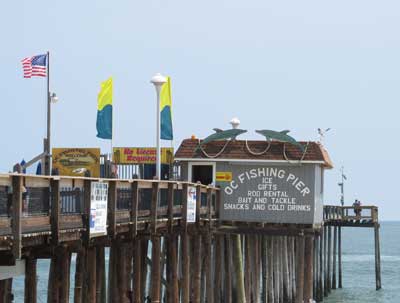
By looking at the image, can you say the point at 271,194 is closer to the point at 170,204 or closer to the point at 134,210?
the point at 170,204

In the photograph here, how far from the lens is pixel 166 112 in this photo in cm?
3400

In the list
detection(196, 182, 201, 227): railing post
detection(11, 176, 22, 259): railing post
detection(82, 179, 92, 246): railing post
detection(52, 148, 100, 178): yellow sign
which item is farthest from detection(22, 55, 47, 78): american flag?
detection(11, 176, 22, 259): railing post

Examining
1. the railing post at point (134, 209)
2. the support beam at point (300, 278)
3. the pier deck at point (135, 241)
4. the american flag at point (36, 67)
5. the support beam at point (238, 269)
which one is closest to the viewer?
the pier deck at point (135, 241)

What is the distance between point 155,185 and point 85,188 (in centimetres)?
530

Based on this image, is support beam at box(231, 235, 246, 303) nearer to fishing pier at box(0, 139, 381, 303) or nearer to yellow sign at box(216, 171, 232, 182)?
fishing pier at box(0, 139, 381, 303)

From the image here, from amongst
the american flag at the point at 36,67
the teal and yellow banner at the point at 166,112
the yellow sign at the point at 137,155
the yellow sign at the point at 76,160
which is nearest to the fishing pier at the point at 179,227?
the yellow sign at the point at 137,155

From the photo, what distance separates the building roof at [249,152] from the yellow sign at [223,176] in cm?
43

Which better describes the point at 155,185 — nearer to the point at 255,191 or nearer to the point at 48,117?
the point at 48,117

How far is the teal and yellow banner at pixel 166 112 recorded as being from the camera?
111ft

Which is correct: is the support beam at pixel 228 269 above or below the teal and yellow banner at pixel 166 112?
below

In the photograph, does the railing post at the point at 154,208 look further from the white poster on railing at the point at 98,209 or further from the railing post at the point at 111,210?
the white poster on railing at the point at 98,209

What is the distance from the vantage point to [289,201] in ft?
113

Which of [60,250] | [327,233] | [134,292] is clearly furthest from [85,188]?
[327,233]

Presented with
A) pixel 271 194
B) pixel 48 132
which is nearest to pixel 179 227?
pixel 48 132
